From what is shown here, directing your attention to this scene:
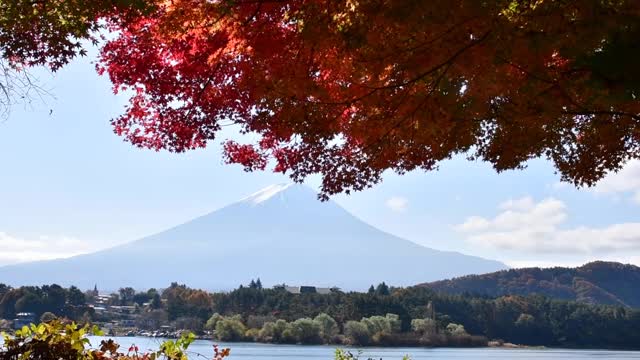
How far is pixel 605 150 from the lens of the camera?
10.4 metres

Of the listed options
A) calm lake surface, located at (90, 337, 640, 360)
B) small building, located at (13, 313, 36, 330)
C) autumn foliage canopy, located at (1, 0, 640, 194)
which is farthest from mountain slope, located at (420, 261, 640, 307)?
autumn foliage canopy, located at (1, 0, 640, 194)

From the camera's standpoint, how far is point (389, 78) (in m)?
7.46

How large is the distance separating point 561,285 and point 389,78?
12280 cm

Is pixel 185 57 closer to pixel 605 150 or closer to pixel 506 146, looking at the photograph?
pixel 506 146

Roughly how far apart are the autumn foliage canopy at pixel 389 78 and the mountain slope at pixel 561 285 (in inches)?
4077

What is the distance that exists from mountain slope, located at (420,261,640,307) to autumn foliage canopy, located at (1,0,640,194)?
103565 mm

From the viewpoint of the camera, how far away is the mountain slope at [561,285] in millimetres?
120250

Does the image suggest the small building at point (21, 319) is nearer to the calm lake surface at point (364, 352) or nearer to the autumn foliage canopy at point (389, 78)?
the calm lake surface at point (364, 352)

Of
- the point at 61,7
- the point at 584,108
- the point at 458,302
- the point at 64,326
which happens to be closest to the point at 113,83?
the point at 61,7

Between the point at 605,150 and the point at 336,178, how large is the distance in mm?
3309

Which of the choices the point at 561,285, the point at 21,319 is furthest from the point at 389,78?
the point at 561,285

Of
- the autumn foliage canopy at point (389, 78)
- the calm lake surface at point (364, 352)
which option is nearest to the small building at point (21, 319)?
the calm lake surface at point (364, 352)

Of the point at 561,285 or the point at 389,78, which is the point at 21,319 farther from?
the point at 561,285

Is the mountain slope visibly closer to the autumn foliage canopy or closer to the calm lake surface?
the calm lake surface
